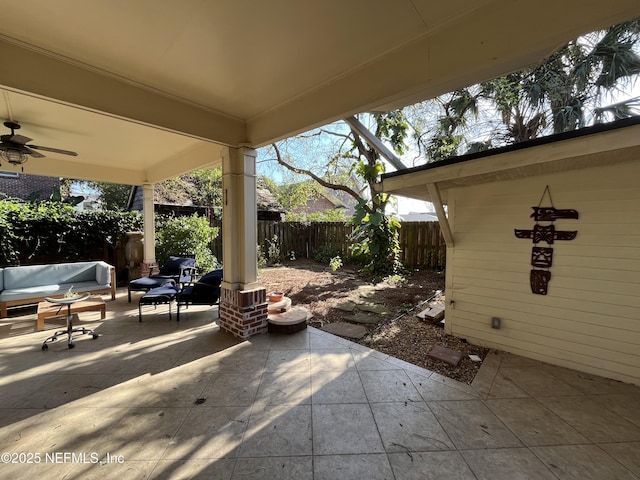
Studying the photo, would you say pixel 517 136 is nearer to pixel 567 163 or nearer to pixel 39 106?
pixel 567 163

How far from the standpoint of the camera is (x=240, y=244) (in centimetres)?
337

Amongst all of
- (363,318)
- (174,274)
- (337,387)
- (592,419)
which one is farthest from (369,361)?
(174,274)

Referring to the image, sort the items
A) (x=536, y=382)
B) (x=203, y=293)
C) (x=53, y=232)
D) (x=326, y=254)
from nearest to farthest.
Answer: (x=536, y=382) < (x=203, y=293) < (x=53, y=232) < (x=326, y=254)

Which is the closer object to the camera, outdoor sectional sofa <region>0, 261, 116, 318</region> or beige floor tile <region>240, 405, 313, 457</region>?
beige floor tile <region>240, 405, 313, 457</region>

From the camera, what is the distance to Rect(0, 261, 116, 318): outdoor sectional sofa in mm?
4023

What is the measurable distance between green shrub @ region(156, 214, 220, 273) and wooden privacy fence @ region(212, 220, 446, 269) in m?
1.16

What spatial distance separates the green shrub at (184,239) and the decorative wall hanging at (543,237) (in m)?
6.48

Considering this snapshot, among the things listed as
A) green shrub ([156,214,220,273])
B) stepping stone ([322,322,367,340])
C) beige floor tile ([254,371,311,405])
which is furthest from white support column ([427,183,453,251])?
green shrub ([156,214,220,273])

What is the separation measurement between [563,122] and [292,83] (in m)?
5.85

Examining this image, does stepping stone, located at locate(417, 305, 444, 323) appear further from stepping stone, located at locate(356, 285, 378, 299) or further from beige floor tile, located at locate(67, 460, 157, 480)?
beige floor tile, located at locate(67, 460, 157, 480)

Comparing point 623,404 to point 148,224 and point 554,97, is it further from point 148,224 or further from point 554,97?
point 148,224

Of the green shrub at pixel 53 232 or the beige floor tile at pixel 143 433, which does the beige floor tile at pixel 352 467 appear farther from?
the green shrub at pixel 53 232

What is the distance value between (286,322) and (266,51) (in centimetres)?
287

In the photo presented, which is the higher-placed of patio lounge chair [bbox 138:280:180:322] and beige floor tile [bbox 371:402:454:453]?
patio lounge chair [bbox 138:280:180:322]
